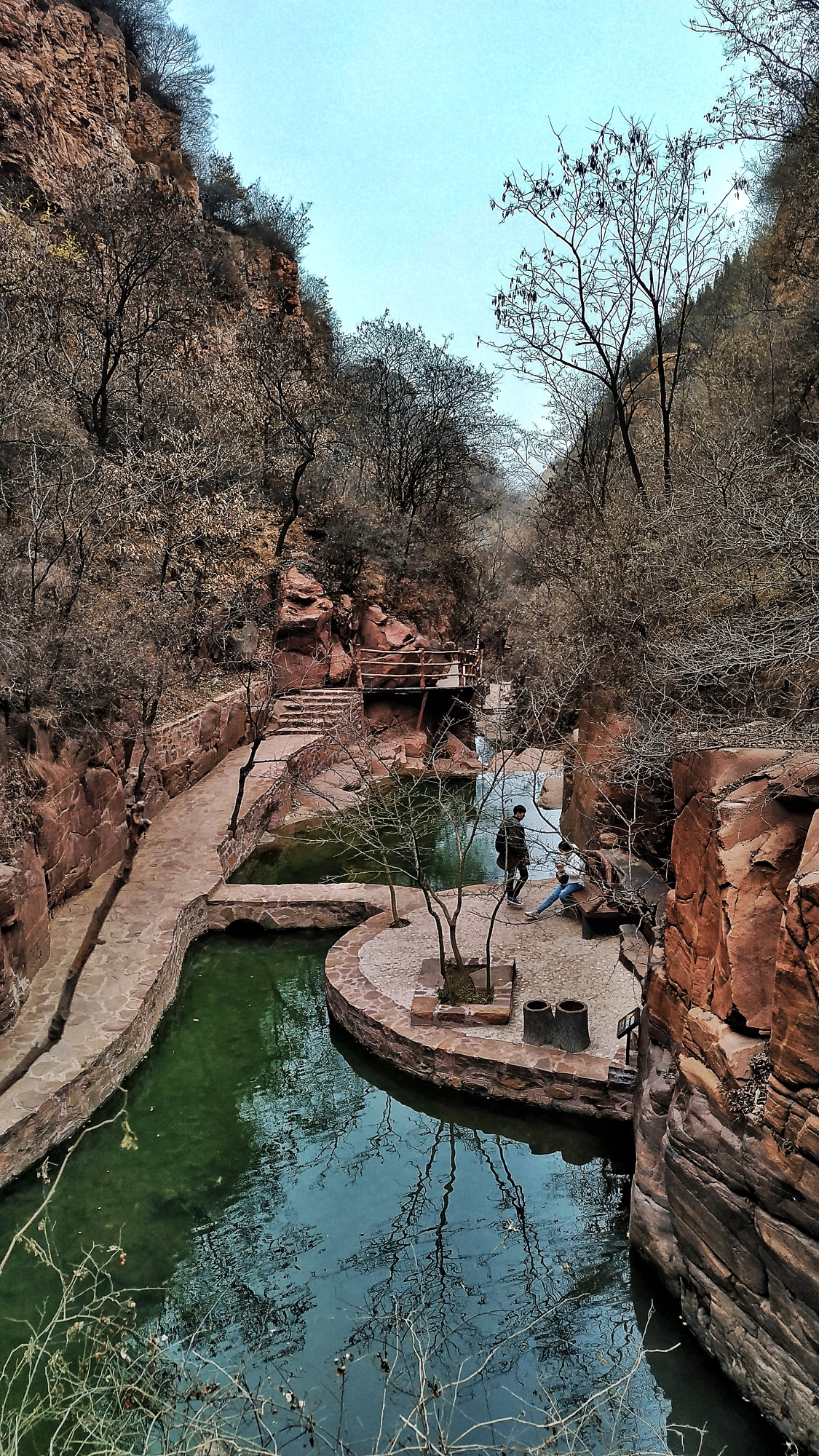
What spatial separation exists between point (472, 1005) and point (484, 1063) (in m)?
0.87

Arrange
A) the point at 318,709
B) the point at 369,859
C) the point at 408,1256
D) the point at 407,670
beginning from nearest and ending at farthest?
1. the point at 408,1256
2. the point at 369,859
3. the point at 318,709
4. the point at 407,670

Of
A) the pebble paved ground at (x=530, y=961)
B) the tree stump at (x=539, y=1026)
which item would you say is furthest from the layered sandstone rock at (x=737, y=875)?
the pebble paved ground at (x=530, y=961)

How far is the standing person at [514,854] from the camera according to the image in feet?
36.4

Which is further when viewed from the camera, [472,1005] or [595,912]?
[595,912]

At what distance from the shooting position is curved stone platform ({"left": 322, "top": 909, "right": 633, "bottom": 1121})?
26.8ft

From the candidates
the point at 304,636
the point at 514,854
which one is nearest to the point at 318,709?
the point at 304,636

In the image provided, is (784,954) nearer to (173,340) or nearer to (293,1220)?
(293,1220)

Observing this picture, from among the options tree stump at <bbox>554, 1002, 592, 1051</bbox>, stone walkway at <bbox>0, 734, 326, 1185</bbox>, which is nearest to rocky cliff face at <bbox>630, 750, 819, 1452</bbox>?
tree stump at <bbox>554, 1002, 592, 1051</bbox>

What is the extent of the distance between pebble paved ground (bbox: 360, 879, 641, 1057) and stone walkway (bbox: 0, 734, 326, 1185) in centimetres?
284

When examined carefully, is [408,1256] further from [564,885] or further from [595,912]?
[564,885]

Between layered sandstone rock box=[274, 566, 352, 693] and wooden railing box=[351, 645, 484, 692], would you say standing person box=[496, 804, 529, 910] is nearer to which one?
wooden railing box=[351, 645, 484, 692]

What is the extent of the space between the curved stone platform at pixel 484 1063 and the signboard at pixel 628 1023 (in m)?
0.34

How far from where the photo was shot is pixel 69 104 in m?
24.9

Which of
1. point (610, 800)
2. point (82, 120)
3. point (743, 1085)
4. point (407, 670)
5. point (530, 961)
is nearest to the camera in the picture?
point (743, 1085)
